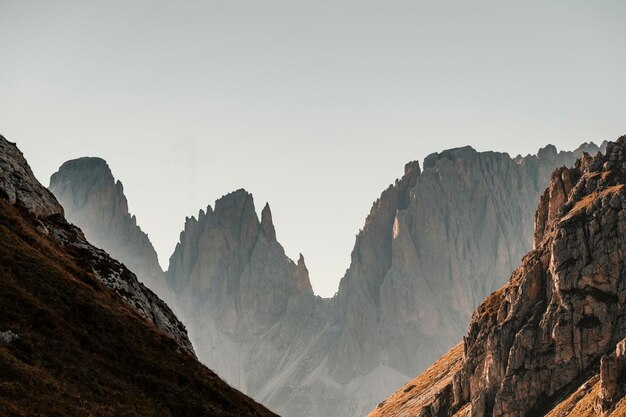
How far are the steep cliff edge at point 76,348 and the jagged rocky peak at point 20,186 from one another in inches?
16.3

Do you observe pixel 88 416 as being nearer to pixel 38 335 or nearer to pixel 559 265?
pixel 38 335

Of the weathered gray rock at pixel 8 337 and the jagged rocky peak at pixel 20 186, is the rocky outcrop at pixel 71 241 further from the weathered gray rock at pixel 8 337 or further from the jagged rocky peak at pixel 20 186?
the weathered gray rock at pixel 8 337

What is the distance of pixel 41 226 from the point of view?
3004 inches

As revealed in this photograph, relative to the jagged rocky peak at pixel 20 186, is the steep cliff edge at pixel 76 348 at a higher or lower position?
lower

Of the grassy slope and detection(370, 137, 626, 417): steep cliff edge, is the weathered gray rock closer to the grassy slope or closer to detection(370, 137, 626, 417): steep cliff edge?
the grassy slope

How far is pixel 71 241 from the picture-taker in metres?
83.1

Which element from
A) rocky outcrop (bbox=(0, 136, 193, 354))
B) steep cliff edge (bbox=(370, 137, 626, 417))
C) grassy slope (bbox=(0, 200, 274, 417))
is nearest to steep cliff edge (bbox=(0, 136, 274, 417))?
grassy slope (bbox=(0, 200, 274, 417))

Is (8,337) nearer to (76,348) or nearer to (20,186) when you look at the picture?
(76,348)

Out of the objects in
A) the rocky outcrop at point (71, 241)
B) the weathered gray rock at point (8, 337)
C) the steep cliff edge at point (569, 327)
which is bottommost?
the weathered gray rock at point (8, 337)

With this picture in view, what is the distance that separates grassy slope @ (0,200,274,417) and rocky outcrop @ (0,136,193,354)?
7003mm

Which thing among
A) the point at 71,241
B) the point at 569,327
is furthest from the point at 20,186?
the point at 569,327

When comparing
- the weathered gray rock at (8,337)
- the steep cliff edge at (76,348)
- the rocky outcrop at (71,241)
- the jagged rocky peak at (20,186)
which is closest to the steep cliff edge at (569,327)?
the rocky outcrop at (71,241)

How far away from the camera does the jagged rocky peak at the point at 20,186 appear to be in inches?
3064

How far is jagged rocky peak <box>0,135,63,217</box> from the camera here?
77.8 metres
